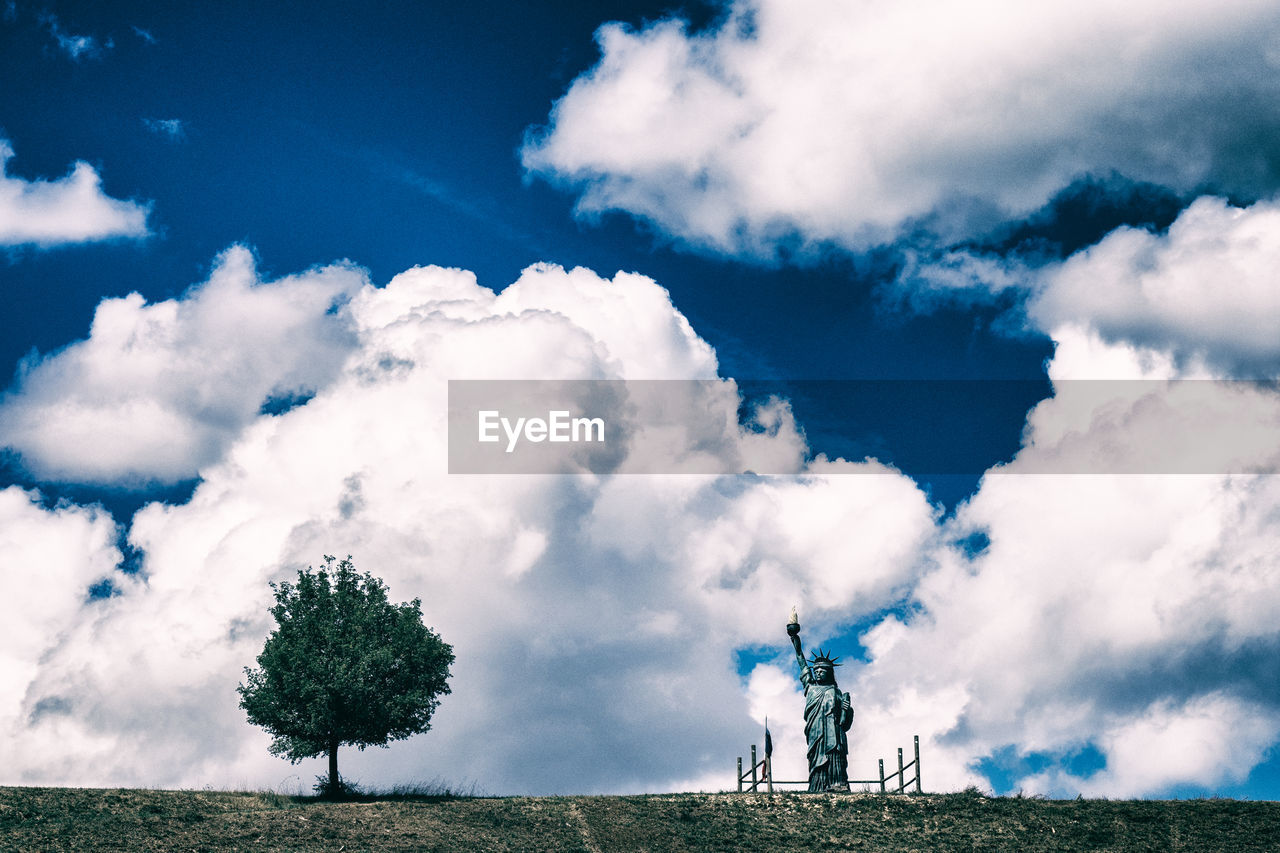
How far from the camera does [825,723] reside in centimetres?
4972

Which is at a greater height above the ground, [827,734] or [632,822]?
[827,734]

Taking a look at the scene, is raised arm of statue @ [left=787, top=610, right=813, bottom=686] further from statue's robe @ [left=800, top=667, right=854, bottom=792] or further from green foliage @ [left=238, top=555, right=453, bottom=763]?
green foliage @ [left=238, top=555, right=453, bottom=763]

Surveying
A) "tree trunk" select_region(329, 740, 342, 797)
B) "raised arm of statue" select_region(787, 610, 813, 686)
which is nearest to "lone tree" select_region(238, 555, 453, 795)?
"tree trunk" select_region(329, 740, 342, 797)

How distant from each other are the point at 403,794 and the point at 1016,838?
24697 millimetres

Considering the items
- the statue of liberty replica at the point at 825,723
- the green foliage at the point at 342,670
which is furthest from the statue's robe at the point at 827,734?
the green foliage at the point at 342,670

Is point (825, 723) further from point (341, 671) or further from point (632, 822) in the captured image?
point (341, 671)

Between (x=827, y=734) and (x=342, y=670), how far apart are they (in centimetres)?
2157

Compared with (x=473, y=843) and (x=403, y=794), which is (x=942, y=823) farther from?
(x=403, y=794)

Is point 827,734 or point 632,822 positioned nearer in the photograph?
point 632,822

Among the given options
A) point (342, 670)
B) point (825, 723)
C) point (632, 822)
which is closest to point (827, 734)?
point (825, 723)

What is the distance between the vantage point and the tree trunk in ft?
154

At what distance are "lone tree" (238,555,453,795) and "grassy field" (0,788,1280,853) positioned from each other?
10.9 ft

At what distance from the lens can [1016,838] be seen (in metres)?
40.9

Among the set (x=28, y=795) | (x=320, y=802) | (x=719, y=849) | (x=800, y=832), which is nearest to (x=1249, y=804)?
(x=800, y=832)
